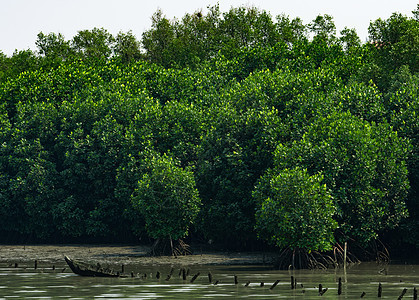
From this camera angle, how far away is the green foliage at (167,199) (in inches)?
2008

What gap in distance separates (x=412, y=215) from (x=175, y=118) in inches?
753

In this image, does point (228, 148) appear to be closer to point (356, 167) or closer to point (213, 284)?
point (356, 167)

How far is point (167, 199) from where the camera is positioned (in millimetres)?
50844

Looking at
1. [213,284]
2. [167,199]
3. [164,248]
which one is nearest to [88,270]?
[213,284]

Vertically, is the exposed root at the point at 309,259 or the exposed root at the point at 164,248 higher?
the exposed root at the point at 164,248

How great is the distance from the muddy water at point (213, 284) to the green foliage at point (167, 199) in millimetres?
6780

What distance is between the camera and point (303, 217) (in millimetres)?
41969

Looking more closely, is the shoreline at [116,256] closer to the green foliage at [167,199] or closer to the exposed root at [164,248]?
the exposed root at [164,248]

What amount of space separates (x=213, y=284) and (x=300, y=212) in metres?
8.97

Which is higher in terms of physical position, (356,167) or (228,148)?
(228,148)

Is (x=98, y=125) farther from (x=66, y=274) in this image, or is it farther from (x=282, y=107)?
(x=66, y=274)

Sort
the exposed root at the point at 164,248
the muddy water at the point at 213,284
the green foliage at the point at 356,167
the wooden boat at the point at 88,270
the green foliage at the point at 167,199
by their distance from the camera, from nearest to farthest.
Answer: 1. the muddy water at the point at 213,284
2. the wooden boat at the point at 88,270
3. the green foliage at the point at 356,167
4. the green foliage at the point at 167,199
5. the exposed root at the point at 164,248

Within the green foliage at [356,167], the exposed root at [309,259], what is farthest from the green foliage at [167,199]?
the exposed root at [309,259]

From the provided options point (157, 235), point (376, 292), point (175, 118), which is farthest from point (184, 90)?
point (376, 292)
